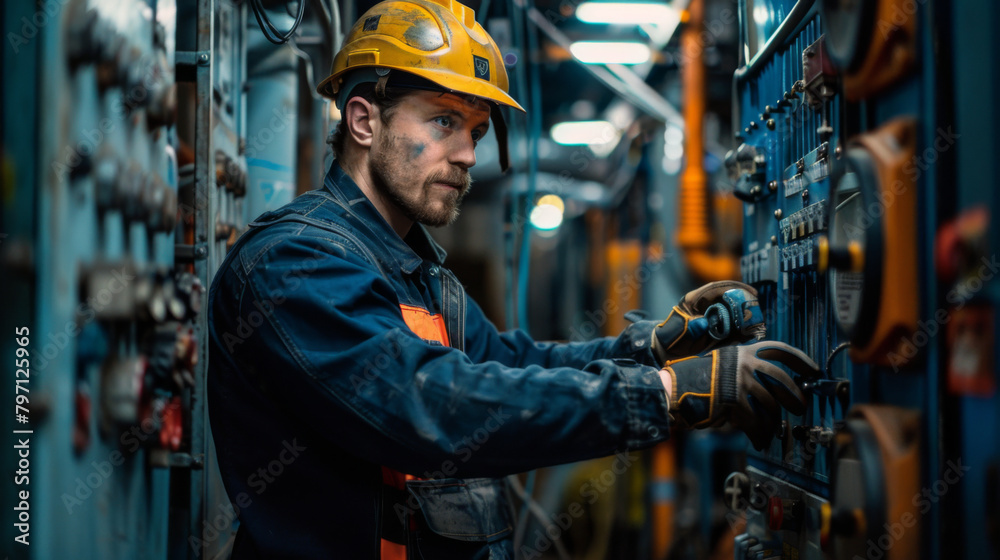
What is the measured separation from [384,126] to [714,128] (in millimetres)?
5239

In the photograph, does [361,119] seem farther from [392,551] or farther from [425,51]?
[392,551]

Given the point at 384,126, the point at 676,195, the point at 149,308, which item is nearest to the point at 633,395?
the point at 384,126

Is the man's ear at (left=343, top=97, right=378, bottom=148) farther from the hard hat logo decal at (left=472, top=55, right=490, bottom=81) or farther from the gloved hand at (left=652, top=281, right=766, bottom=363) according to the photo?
the gloved hand at (left=652, top=281, right=766, bottom=363)

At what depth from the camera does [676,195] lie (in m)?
4.69

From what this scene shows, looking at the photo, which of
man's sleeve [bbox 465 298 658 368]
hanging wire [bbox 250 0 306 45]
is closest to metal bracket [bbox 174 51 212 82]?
hanging wire [bbox 250 0 306 45]

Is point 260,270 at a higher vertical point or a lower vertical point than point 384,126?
lower

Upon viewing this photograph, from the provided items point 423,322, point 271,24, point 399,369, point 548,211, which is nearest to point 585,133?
point 548,211

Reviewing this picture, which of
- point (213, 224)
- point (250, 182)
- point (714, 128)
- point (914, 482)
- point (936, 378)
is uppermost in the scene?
point (714, 128)

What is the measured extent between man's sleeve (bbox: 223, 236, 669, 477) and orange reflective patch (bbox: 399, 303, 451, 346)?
9.1 inches

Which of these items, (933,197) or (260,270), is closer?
(933,197)

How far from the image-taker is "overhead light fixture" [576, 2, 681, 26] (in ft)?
13.1

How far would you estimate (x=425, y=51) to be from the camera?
1.76 meters

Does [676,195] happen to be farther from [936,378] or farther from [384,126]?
[936,378]

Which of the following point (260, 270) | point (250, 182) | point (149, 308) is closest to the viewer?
point (260, 270)
